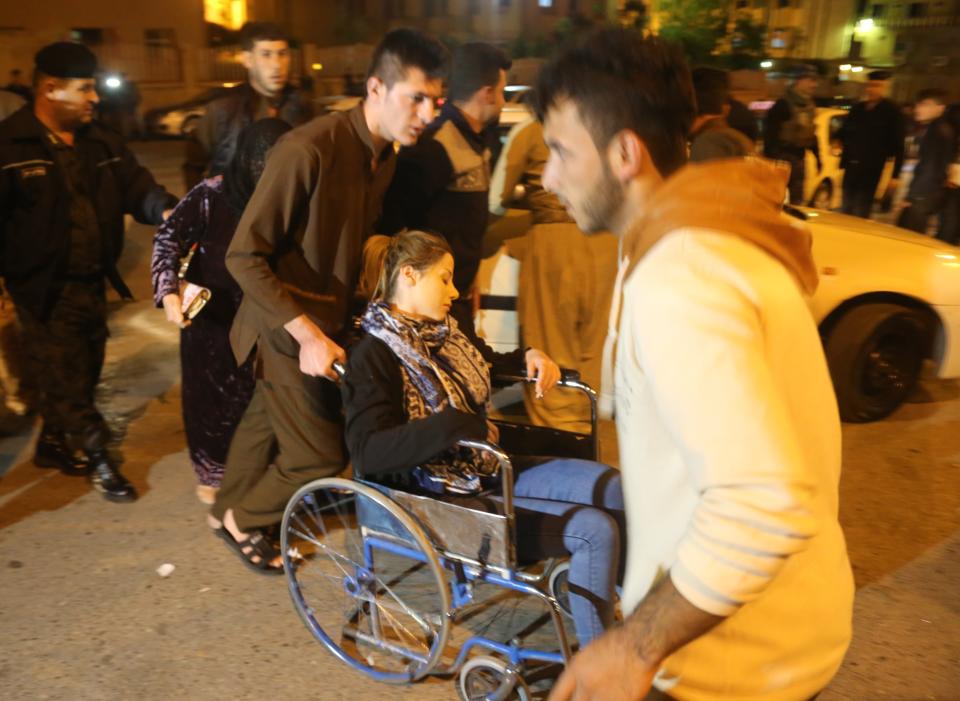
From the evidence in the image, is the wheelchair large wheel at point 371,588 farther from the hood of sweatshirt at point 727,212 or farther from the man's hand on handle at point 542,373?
the hood of sweatshirt at point 727,212

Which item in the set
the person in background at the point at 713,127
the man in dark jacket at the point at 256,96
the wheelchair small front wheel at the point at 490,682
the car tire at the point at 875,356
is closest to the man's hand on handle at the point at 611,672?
the wheelchair small front wheel at the point at 490,682

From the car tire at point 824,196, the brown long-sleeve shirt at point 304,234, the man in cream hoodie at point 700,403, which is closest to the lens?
the man in cream hoodie at point 700,403

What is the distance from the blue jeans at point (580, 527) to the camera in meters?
2.42

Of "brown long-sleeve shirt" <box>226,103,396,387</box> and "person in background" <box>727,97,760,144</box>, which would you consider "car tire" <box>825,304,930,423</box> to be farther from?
"brown long-sleeve shirt" <box>226,103,396,387</box>

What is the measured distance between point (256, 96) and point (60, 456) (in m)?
2.16

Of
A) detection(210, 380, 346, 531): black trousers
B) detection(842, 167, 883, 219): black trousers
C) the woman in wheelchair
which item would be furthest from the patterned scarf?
detection(842, 167, 883, 219): black trousers

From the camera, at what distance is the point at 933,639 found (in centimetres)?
316

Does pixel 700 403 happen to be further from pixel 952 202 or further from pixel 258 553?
pixel 952 202

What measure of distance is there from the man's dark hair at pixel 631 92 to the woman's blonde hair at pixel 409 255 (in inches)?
54.8

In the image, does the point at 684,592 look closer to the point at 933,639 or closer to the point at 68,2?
the point at 933,639

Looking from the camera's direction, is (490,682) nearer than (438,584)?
No

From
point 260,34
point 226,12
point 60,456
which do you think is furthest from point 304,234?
point 226,12

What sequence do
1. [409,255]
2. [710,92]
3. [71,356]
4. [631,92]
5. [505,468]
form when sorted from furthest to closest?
[710,92], [71,356], [409,255], [505,468], [631,92]

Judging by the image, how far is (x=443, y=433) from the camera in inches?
92.7
